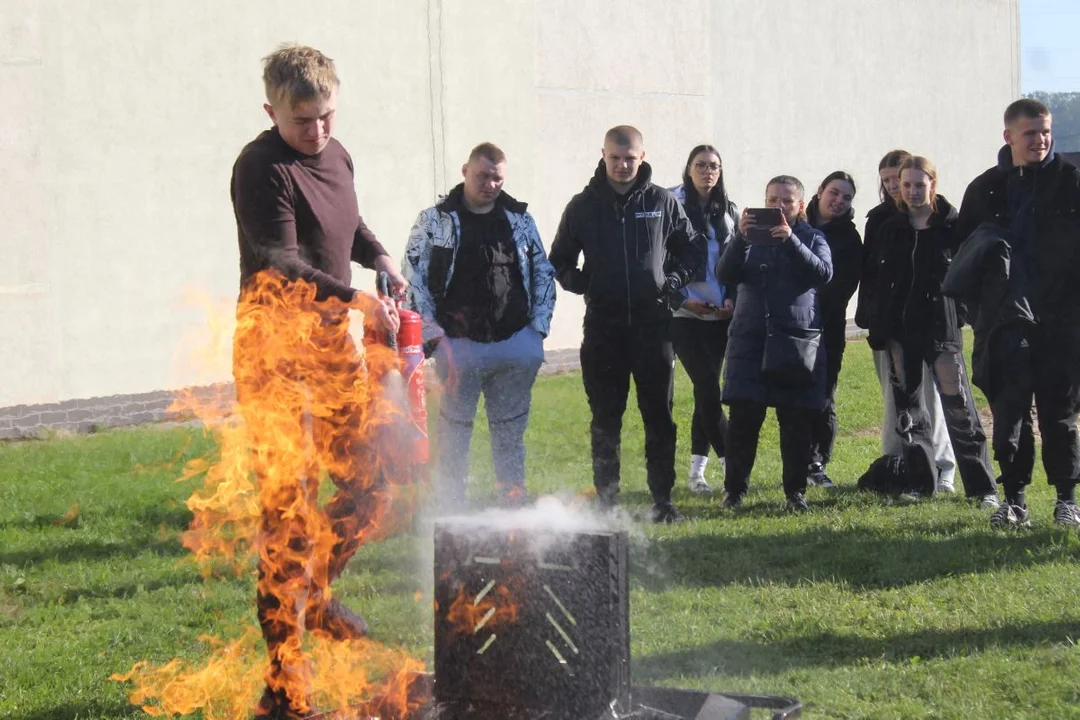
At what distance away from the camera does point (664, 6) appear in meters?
17.8

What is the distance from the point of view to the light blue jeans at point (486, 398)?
741cm

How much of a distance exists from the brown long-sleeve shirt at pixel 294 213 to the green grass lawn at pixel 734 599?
5.97 feet

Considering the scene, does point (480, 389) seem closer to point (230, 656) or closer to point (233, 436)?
point (230, 656)

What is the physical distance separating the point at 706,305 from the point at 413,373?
14.5ft

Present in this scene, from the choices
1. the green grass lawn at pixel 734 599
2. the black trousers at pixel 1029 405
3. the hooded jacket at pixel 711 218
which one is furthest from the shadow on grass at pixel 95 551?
the black trousers at pixel 1029 405

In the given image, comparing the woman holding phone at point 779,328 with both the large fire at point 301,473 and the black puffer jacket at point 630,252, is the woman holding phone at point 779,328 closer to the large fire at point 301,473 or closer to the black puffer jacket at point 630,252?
the black puffer jacket at point 630,252

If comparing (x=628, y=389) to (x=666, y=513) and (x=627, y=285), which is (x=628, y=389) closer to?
(x=627, y=285)

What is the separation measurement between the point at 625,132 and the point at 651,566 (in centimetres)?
269

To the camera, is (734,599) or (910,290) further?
(910,290)

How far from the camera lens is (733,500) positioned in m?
8.50

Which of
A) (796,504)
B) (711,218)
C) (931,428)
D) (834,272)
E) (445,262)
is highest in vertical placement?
(711,218)

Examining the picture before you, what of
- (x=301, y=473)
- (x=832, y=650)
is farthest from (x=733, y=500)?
(x=301, y=473)

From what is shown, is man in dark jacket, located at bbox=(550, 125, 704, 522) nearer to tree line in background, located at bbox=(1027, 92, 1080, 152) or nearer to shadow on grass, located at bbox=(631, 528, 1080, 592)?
shadow on grass, located at bbox=(631, 528, 1080, 592)

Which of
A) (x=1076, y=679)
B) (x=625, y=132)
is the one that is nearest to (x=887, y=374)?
(x=625, y=132)
